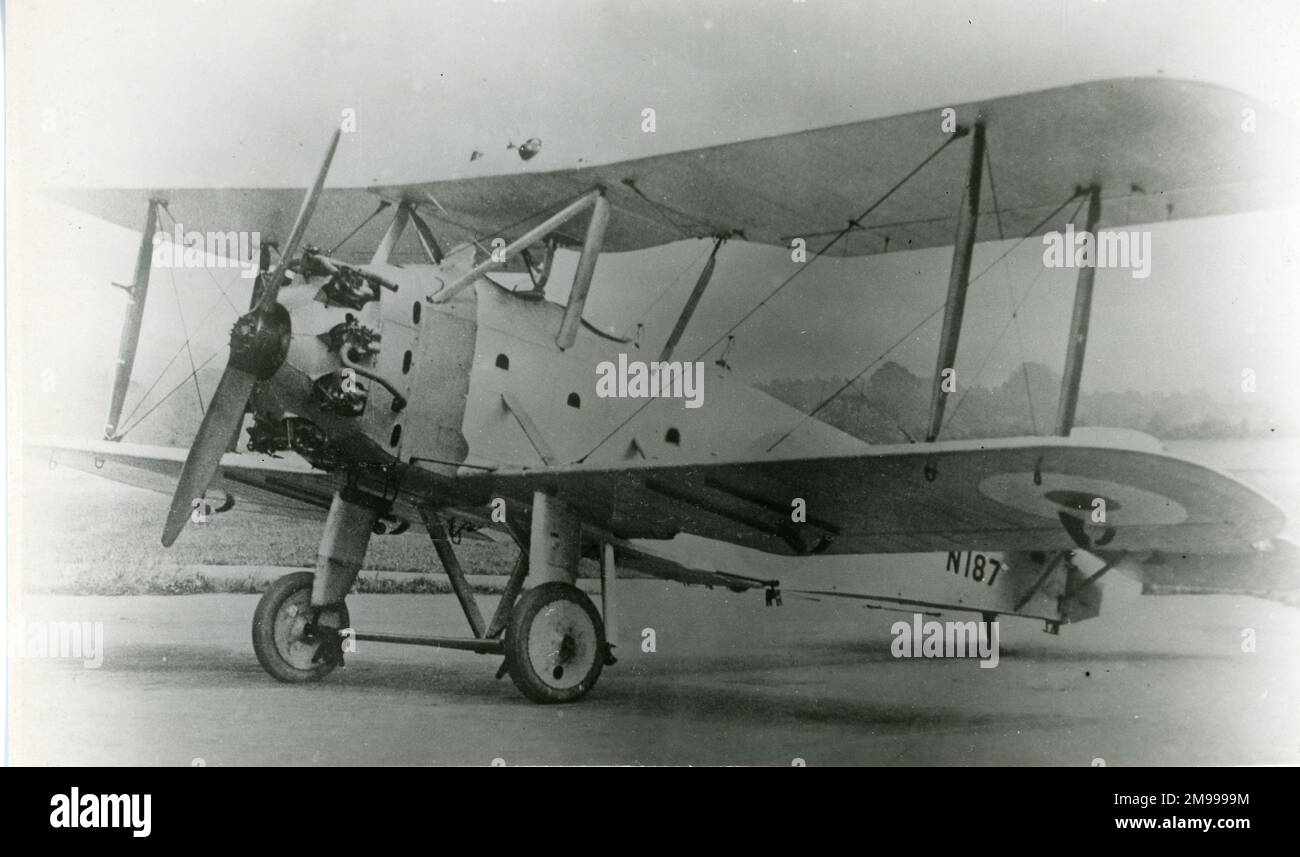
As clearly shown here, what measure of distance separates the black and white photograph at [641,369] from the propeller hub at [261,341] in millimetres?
24

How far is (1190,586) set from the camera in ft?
14.2

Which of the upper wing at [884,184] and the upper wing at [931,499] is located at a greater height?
the upper wing at [884,184]

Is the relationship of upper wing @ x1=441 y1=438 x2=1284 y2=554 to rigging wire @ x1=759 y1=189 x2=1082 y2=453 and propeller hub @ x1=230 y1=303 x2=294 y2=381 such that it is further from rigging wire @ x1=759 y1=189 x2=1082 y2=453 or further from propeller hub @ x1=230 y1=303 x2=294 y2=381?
propeller hub @ x1=230 y1=303 x2=294 y2=381

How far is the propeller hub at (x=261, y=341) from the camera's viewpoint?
3.75 m

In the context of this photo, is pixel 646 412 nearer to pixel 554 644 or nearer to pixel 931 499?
pixel 554 644

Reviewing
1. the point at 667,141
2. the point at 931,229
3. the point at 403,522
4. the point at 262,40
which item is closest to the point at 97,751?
the point at 403,522

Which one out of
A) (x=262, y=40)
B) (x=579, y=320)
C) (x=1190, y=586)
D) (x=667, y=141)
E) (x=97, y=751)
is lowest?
(x=97, y=751)

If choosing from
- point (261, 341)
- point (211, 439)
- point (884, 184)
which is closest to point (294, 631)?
point (211, 439)

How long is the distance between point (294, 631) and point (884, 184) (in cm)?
308

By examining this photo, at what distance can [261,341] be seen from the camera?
3.75m
